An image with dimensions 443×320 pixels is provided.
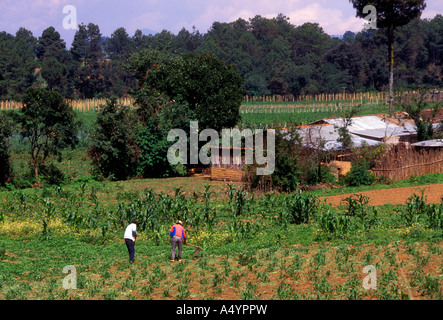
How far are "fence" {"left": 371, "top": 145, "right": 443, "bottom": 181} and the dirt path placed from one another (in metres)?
2.20

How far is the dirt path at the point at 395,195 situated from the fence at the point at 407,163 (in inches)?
86.7

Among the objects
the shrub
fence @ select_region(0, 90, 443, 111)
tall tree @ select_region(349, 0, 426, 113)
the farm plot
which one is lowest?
the farm plot

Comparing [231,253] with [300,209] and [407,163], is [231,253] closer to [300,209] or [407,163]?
[300,209]

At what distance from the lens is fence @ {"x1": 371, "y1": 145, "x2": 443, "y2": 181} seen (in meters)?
27.0

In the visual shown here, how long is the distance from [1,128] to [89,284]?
17318 mm

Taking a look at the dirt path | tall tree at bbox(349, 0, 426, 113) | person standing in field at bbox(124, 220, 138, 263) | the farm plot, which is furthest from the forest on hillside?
person standing in field at bbox(124, 220, 138, 263)

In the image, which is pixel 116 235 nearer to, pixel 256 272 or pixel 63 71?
pixel 256 272

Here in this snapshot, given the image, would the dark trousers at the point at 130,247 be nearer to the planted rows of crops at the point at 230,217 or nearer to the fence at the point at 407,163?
the planted rows of crops at the point at 230,217

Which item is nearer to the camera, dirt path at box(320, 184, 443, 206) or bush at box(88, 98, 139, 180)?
dirt path at box(320, 184, 443, 206)

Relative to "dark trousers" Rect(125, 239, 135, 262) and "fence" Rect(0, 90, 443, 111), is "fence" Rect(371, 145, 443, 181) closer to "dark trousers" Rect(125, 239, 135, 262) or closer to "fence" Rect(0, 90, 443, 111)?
"dark trousers" Rect(125, 239, 135, 262)

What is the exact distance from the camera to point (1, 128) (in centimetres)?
2677

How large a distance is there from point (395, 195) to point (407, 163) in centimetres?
509

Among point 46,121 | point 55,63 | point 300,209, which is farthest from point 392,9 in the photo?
point 55,63

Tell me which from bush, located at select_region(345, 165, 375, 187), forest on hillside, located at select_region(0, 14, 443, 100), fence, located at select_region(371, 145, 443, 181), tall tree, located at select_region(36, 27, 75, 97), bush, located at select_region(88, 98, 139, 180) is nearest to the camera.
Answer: bush, located at select_region(345, 165, 375, 187)
